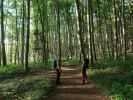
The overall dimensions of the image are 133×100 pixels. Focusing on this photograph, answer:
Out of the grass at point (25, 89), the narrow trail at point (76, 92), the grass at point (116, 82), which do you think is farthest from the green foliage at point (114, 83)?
the grass at point (25, 89)

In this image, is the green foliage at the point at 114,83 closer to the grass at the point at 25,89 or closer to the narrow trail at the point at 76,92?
the narrow trail at the point at 76,92

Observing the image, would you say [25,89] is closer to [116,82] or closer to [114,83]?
[114,83]

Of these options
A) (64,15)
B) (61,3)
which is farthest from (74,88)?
(64,15)

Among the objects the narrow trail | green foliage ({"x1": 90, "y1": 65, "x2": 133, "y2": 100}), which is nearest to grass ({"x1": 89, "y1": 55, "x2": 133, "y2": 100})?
green foliage ({"x1": 90, "y1": 65, "x2": 133, "y2": 100})

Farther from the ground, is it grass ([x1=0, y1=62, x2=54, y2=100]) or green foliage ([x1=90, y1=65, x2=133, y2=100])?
green foliage ([x1=90, y1=65, x2=133, y2=100])

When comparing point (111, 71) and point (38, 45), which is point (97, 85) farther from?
point (38, 45)

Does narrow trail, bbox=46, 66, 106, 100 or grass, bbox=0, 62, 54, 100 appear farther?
grass, bbox=0, 62, 54, 100

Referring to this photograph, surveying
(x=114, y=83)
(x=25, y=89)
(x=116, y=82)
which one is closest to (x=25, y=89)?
(x=25, y=89)

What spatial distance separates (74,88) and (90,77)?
4316 mm

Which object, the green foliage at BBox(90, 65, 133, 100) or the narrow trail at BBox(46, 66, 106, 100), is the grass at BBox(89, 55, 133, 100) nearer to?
the green foliage at BBox(90, 65, 133, 100)

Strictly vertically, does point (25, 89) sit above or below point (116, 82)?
below

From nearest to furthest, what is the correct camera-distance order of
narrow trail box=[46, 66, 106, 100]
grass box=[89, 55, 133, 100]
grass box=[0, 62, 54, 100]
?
grass box=[89, 55, 133, 100]
narrow trail box=[46, 66, 106, 100]
grass box=[0, 62, 54, 100]

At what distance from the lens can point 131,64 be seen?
94.0ft

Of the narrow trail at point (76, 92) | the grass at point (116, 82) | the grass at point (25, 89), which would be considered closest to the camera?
the grass at point (116, 82)
